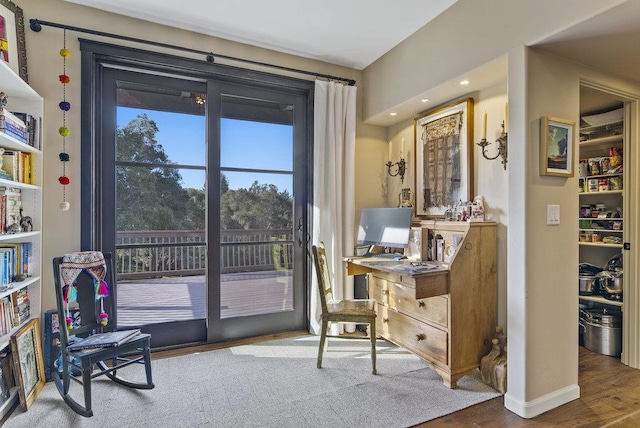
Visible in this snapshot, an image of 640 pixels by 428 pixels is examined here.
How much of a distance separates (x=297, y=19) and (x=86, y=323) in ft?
9.19

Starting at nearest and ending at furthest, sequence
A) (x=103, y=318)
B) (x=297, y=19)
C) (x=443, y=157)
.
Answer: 1. (x=103, y=318)
2. (x=297, y=19)
3. (x=443, y=157)

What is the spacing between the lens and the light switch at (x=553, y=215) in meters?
2.08

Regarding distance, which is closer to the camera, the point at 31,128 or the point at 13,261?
the point at 13,261

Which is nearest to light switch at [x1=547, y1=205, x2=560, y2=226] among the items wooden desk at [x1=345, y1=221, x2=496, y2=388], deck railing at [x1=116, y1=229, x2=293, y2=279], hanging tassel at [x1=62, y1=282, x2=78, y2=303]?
wooden desk at [x1=345, y1=221, x2=496, y2=388]

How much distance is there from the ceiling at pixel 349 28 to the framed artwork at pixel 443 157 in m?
0.17

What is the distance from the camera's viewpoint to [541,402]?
2.03 meters

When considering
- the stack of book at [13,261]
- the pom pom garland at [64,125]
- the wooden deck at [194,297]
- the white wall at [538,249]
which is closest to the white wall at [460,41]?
the white wall at [538,249]

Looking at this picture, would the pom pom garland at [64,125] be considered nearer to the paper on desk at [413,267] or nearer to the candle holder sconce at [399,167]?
the paper on desk at [413,267]

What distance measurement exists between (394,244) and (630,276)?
1844 mm

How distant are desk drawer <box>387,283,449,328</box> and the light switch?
0.83 m

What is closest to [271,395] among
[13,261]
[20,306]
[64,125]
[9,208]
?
[20,306]

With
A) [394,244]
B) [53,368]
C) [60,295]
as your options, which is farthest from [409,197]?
[53,368]

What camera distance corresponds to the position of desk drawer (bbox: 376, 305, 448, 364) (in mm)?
2389

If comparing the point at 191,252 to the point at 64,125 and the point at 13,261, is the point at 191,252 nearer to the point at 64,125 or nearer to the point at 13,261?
the point at 13,261
